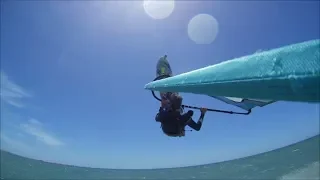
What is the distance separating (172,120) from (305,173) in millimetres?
40741

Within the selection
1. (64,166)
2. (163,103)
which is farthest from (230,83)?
(64,166)

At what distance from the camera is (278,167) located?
128 ft

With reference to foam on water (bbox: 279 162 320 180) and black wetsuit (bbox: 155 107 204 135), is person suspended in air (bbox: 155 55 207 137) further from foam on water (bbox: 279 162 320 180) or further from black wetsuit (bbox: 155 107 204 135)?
foam on water (bbox: 279 162 320 180)

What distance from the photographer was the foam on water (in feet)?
114

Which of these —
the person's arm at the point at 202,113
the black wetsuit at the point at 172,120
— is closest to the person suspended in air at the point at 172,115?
the black wetsuit at the point at 172,120

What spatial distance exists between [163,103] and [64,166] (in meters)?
62.0

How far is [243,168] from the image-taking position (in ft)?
145

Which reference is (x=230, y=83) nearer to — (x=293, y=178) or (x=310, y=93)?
(x=310, y=93)

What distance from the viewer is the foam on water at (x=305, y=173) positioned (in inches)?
1364

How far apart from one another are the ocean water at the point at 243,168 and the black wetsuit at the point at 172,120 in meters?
37.5

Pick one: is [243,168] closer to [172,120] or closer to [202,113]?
[202,113]

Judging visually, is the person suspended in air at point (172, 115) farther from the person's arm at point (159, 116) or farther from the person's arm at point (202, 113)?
the person's arm at point (202, 113)

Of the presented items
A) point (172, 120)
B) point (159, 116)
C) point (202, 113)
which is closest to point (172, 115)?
point (172, 120)

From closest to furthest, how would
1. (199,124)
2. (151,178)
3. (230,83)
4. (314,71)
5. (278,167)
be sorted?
(314,71) < (230,83) < (199,124) < (278,167) < (151,178)
